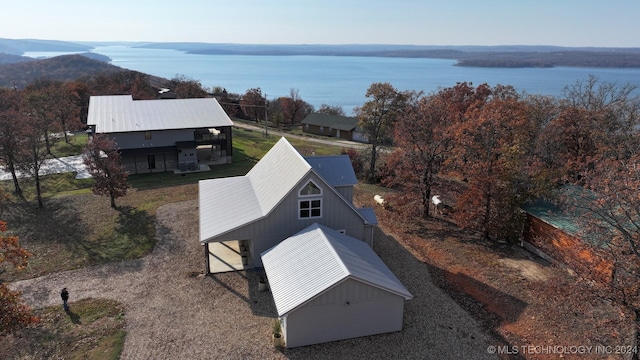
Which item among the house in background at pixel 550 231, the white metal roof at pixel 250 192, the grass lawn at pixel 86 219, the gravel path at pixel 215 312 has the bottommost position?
the grass lawn at pixel 86 219

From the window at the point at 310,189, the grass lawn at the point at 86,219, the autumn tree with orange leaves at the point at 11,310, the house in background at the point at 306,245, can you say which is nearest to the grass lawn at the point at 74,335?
the autumn tree with orange leaves at the point at 11,310

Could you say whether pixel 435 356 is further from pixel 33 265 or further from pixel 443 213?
pixel 33 265

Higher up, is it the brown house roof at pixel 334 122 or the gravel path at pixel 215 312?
the brown house roof at pixel 334 122

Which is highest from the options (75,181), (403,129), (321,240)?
(403,129)

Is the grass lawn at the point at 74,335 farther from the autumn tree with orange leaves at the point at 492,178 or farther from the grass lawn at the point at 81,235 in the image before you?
the autumn tree with orange leaves at the point at 492,178

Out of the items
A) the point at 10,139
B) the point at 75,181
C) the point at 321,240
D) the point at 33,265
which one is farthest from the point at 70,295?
the point at 75,181

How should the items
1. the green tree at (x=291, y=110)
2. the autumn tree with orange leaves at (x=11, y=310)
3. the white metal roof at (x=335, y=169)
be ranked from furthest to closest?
the green tree at (x=291, y=110) → the white metal roof at (x=335, y=169) → the autumn tree with orange leaves at (x=11, y=310)

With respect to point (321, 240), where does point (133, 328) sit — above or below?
below
